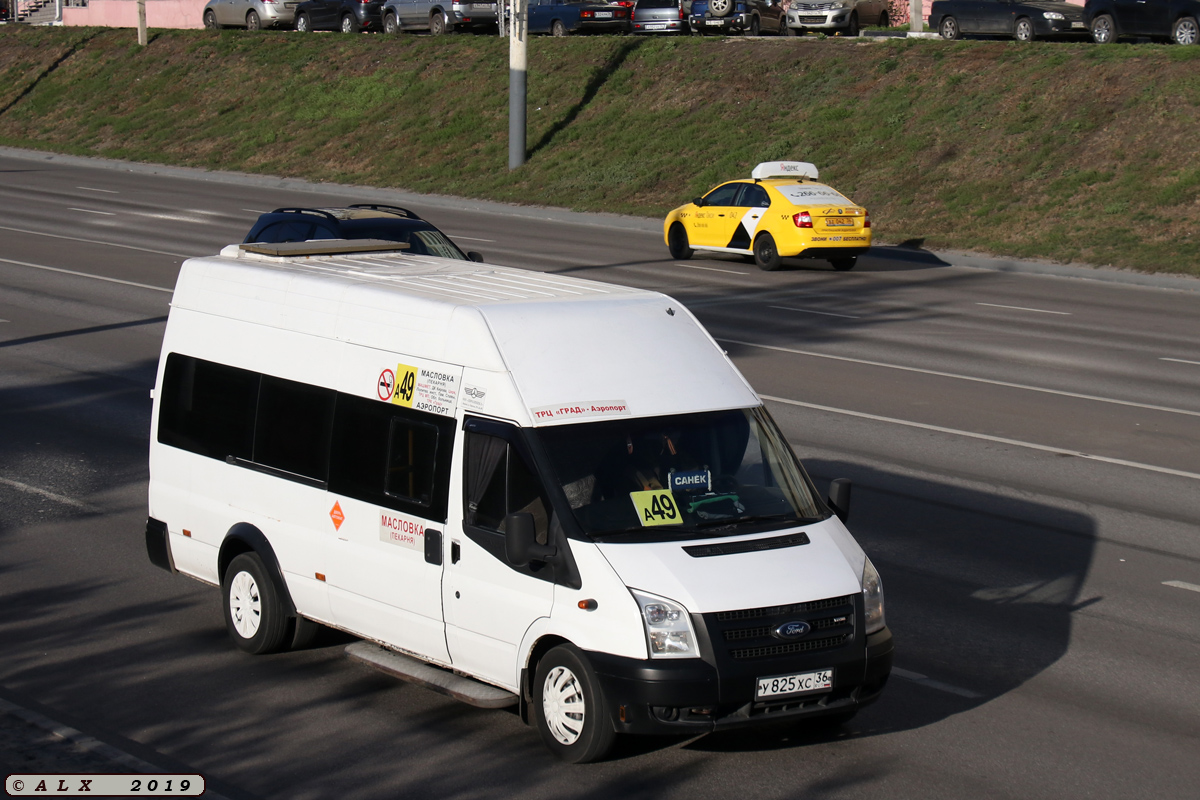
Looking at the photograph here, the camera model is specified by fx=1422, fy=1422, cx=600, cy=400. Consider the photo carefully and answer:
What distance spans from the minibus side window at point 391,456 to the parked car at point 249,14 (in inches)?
2127

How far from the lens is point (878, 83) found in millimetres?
39250

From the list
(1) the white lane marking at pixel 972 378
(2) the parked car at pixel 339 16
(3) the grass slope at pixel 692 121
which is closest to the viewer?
(1) the white lane marking at pixel 972 378

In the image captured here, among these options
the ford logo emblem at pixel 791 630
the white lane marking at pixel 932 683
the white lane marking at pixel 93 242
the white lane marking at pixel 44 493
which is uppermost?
the white lane marking at pixel 93 242

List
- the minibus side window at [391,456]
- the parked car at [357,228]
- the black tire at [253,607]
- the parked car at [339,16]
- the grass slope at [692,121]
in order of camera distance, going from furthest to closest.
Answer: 1. the parked car at [339,16]
2. the grass slope at [692,121]
3. the parked car at [357,228]
4. the black tire at [253,607]
5. the minibus side window at [391,456]

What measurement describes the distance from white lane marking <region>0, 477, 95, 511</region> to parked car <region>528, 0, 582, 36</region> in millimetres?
41373

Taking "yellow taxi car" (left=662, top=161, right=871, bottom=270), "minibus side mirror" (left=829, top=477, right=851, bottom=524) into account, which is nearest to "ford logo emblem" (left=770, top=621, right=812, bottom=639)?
"minibus side mirror" (left=829, top=477, right=851, bottom=524)

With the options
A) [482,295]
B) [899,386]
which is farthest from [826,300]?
[482,295]

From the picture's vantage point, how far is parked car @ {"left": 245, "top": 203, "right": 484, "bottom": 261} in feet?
48.8

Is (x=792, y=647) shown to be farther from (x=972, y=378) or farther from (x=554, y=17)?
(x=554, y=17)

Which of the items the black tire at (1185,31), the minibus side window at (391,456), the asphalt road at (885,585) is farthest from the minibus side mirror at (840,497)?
the black tire at (1185,31)

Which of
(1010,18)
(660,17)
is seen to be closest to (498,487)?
(1010,18)

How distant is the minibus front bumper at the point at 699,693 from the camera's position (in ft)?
19.9

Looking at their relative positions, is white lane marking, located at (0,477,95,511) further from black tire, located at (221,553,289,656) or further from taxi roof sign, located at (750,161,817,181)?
taxi roof sign, located at (750,161,817,181)

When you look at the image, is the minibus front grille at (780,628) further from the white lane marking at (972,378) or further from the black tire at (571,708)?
the white lane marking at (972,378)
